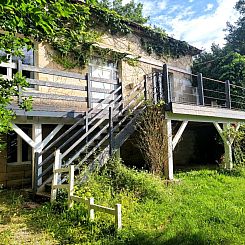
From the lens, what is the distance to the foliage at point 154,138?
7613 mm

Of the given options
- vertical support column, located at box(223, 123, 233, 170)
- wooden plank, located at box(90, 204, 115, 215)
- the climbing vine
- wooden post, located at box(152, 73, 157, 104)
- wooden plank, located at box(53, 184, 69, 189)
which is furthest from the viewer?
vertical support column, located at box(223, 123, 233, 170)

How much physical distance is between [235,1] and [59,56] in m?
29.1

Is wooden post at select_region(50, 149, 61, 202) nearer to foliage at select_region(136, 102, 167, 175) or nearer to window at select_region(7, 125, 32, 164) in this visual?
foliage at select_region(136, 102, 167, 175)

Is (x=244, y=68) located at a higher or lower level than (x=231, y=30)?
lower

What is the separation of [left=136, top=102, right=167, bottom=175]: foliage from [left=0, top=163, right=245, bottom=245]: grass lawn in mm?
666

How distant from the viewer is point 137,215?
17.5 ft

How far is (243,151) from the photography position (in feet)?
37.5

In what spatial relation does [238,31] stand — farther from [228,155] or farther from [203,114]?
[203,114]

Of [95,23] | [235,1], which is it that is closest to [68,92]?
[95,23]

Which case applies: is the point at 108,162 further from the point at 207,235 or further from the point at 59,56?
the point at 59,56

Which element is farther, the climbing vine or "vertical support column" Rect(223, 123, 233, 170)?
"vertical support column" Rect(223, 123, 233, 170)

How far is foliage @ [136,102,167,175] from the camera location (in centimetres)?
761

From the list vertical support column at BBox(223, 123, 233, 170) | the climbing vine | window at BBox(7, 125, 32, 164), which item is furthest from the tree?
window at BBox(7, 125, 32, 164)

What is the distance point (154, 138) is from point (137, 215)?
2716mm
